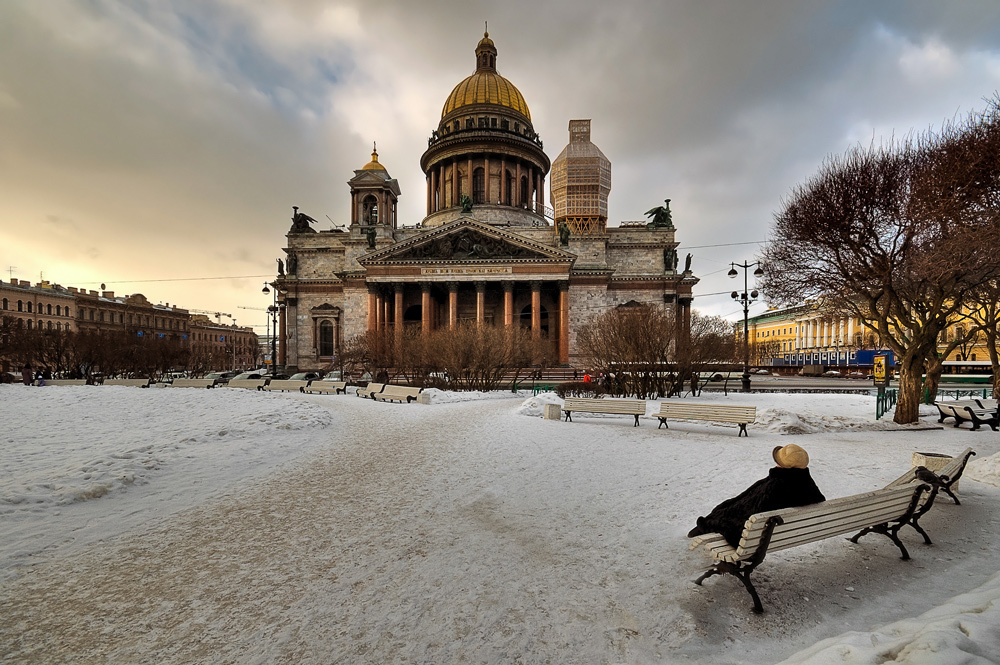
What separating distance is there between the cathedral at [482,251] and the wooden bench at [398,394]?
13.5 metres

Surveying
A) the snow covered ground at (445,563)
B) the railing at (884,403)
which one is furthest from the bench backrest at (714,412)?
the railing at (884,403)

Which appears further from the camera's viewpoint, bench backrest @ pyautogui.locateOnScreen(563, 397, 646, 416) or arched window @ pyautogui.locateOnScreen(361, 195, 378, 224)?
arched window @ pyautogui.locateOnScreen(361, 195, 378, 224)

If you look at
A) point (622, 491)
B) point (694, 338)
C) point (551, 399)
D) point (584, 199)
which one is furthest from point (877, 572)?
point (584, 199)

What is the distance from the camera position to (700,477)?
260 inches

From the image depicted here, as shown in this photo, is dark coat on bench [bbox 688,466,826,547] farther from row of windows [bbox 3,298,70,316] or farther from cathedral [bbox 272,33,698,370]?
row of windows [bbox 3,298,70,316]

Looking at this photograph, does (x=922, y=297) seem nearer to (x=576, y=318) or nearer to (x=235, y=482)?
(x=235, y=482)

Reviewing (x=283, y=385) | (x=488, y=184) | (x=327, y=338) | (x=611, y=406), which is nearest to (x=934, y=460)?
(x=611, y=406)

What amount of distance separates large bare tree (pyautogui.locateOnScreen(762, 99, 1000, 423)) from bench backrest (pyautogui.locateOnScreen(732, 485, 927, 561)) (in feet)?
22.4

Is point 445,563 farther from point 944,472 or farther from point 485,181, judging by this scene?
point 485,181

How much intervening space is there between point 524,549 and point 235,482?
449cm

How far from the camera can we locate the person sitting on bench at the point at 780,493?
3580 mm

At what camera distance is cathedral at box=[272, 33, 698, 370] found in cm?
3666

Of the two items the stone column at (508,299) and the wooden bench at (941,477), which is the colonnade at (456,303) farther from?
the wooden bench at (941,477)

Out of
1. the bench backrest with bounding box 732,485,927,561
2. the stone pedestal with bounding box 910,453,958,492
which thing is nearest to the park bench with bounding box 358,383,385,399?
the stone pedestal with bounding box 910,453,958,492
